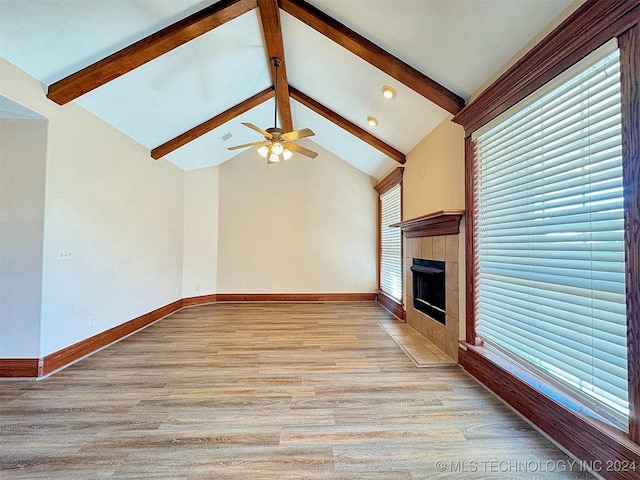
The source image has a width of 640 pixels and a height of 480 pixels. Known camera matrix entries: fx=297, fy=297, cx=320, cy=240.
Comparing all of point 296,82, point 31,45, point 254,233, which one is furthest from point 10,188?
point 254,233

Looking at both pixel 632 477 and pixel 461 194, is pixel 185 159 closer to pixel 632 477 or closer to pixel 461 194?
pixel 461 194

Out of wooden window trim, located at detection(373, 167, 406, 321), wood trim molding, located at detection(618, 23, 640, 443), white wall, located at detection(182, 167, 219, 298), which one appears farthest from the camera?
white wall, located at detection(182, 167, 219, 298)

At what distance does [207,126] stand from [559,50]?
4532 mm

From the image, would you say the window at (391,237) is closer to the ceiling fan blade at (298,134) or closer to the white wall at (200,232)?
the ceiling fan blade at (298,134)

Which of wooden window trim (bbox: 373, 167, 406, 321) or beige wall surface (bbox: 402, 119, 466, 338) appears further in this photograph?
wooden window trim (bbox: 373, 167, 406, 321)

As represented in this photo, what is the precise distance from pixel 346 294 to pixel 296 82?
4.32 meters

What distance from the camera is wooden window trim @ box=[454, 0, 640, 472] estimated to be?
148 cm

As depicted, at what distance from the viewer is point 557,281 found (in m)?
1.98

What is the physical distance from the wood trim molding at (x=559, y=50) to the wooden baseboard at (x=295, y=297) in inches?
183

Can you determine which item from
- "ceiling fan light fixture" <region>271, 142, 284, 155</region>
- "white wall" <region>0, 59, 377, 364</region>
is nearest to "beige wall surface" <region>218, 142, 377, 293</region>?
"white wall" <region>0, 59, 377, 364</region>

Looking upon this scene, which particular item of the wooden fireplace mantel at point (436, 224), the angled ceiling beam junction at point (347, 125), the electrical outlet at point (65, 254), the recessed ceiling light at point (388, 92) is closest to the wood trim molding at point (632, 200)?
the wooden fireplace mantel at point (436, 224)

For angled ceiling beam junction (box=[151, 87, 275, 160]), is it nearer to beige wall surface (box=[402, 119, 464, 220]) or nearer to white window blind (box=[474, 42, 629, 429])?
beige wall surface (box=[402, 119, 464, 220])

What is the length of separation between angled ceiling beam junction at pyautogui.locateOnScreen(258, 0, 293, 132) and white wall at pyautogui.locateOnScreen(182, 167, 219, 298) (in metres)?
2.42

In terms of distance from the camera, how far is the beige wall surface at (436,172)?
10.8 ft
